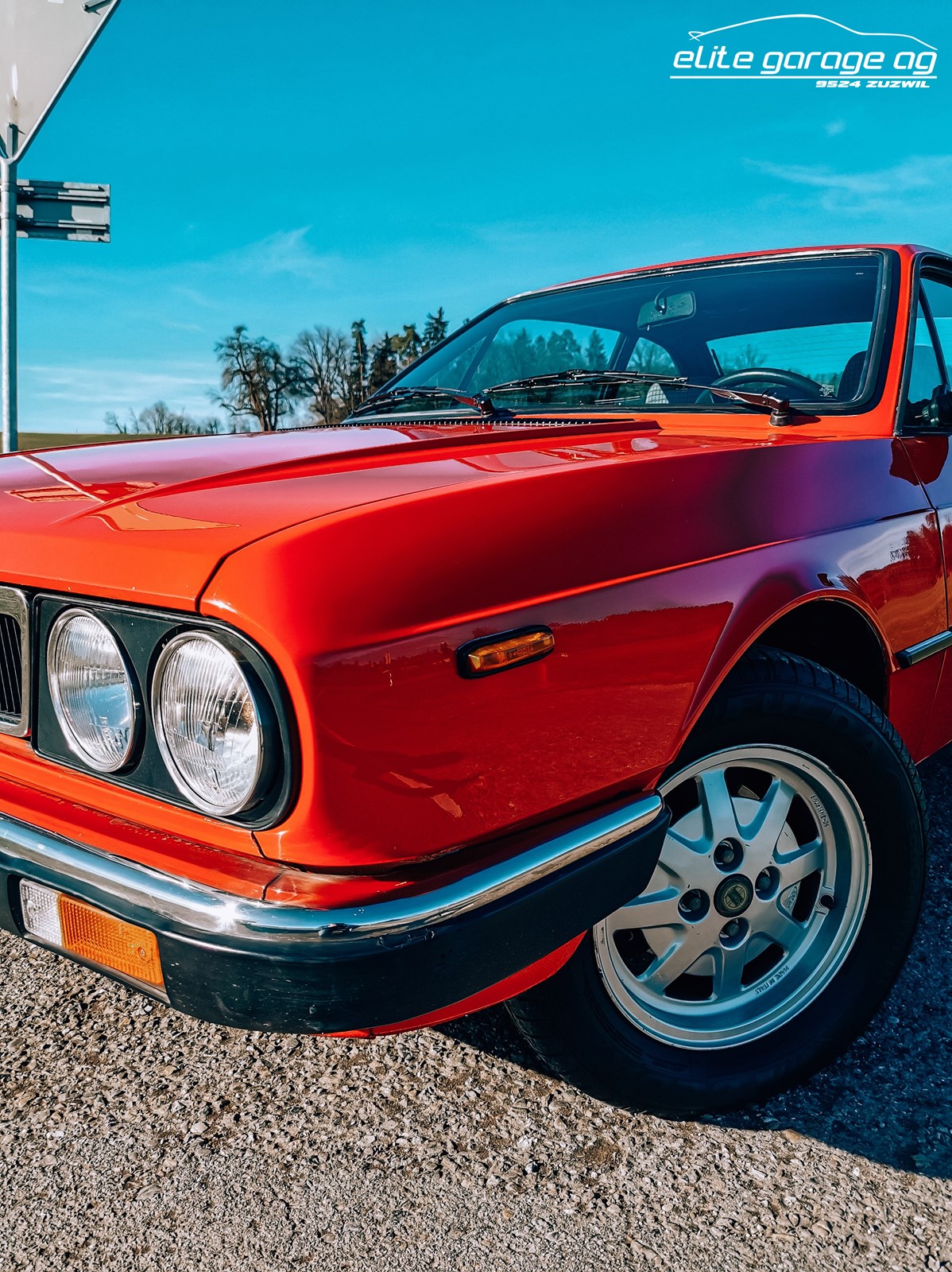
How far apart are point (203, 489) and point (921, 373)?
6.24ft

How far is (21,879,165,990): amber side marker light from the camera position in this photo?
1279 millimetres

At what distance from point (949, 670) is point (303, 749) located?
188 centimetres

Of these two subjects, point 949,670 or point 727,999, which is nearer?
point 727,999

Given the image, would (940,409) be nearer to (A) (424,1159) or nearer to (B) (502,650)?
(B) (502,650)

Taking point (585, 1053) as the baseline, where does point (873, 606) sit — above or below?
above

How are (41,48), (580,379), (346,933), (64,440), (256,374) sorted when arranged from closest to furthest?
(346,933) < (580,379) < (41,48) < (64,440) < (256,374)

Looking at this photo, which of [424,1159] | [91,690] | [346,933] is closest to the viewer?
[346,933]

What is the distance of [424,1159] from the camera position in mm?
1649

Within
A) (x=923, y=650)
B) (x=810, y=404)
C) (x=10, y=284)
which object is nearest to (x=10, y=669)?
(x=810, y=404)

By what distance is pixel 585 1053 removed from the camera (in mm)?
1569

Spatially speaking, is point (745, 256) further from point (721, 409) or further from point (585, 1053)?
point (585, 1053)

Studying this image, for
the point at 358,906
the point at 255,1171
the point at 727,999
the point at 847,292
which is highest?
the point at 847,292

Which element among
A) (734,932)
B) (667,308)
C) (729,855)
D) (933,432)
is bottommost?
(734,932)

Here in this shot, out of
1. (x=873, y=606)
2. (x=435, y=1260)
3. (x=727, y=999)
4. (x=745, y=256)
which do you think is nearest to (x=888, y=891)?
(x=727, y=999)
